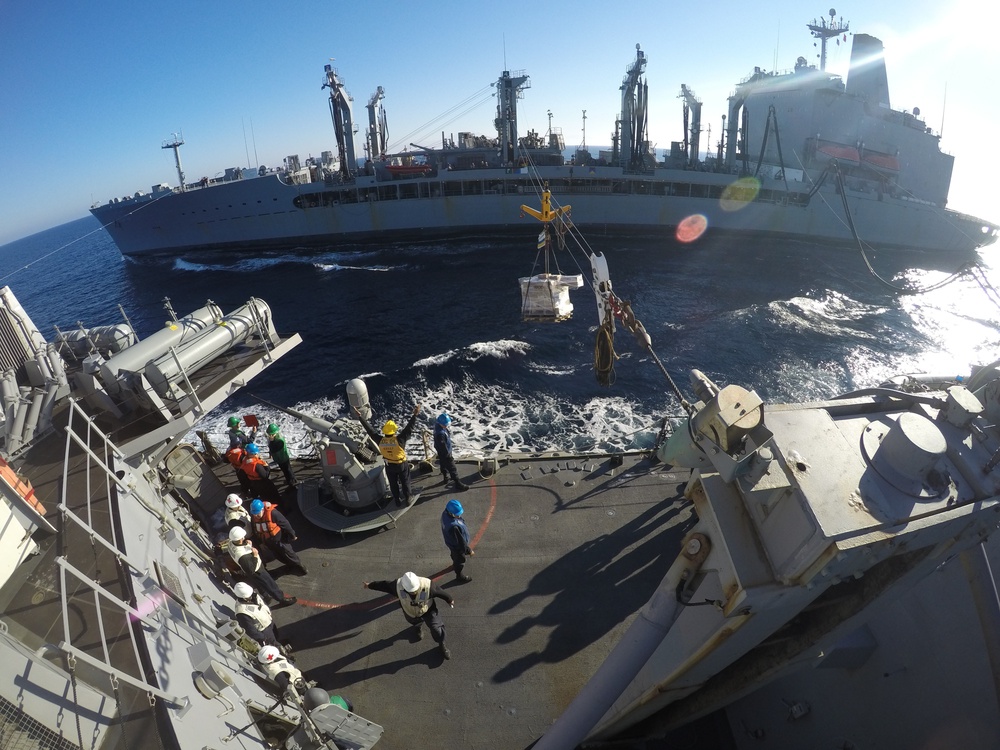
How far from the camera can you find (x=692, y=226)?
158 feet

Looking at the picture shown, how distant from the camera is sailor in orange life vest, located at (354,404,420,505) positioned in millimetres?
9742

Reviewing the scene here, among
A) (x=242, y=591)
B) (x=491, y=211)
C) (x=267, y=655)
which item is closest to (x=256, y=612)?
(x=242, y=591)

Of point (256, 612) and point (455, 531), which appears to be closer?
point (256, 612)

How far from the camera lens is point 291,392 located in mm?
22438

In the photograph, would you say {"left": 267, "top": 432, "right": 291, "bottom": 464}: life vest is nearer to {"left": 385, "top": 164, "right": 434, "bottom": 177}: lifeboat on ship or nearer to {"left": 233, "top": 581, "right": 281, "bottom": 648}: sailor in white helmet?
{"left": 233, "top": 581, "right": 281, "bottom": 648}: sailor in white helmet

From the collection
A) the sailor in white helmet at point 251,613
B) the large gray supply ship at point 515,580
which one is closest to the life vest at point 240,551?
the large gray supply ship at point 515,580

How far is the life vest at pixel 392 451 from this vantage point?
9.73 meters

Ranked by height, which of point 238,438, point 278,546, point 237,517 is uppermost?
point 238,438

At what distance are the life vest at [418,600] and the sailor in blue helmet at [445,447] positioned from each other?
359cm

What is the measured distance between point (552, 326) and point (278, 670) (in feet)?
80.2

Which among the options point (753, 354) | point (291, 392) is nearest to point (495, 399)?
point (291, 392)

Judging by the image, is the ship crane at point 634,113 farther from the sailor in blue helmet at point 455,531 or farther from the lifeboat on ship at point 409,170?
the sailor in blue helmet at point 455,531

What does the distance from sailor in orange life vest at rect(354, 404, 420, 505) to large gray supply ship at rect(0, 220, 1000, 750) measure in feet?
0.90

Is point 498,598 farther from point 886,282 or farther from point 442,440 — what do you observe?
point 886,282
